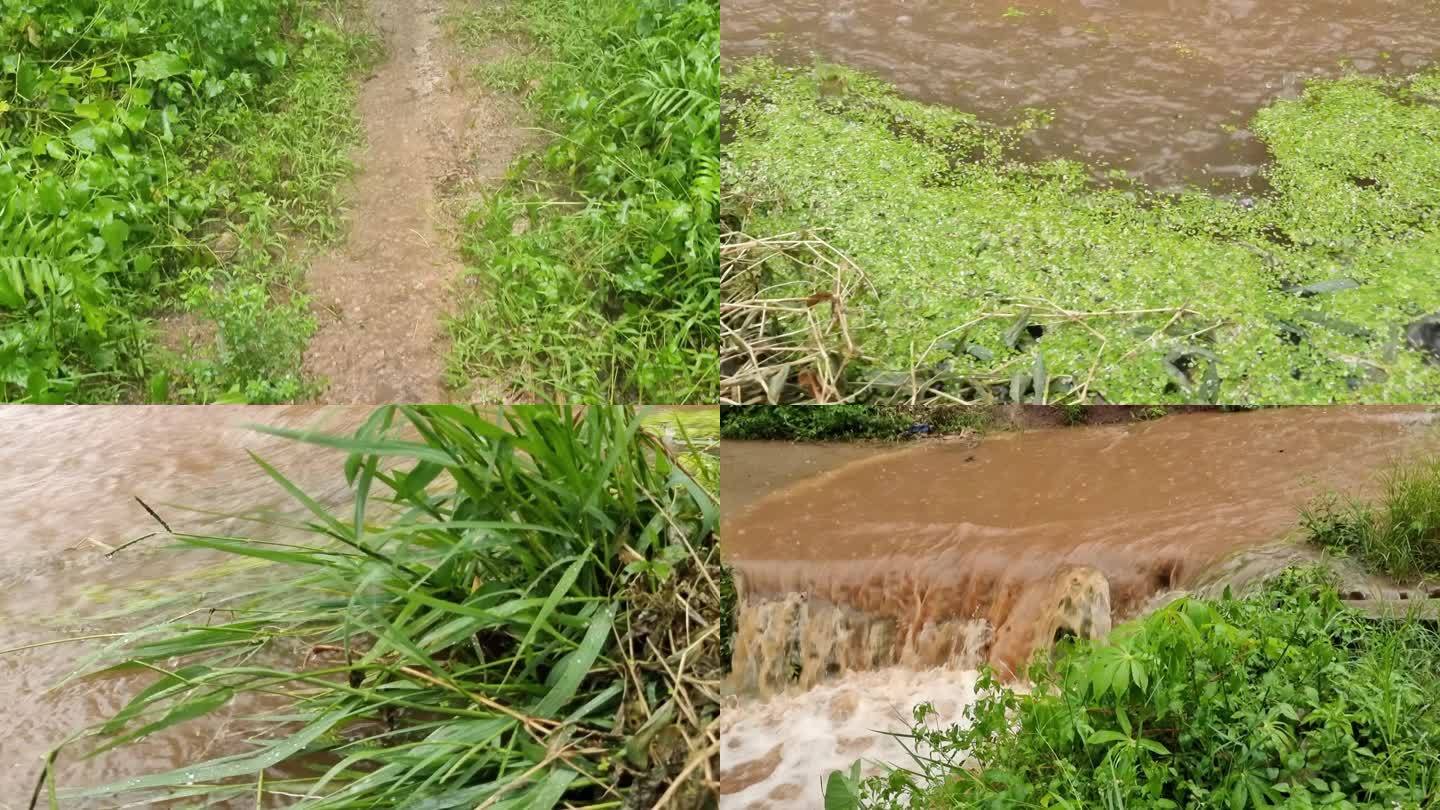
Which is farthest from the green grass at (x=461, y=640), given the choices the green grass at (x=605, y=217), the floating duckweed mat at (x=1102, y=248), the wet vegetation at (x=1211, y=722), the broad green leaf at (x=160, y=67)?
the broad green leaf at (x=160, y=67)

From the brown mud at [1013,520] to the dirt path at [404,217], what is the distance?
0.56 m

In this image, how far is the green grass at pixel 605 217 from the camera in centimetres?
175

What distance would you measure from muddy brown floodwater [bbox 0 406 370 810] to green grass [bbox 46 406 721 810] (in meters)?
0.03

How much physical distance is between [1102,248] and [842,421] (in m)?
0.56

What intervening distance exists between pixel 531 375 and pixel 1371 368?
1.30m

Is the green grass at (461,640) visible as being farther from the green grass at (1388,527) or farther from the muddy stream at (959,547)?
the green grass at (1388,527)

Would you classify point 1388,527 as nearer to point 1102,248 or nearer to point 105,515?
point 1102,248

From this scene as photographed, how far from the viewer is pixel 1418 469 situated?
5.31ft

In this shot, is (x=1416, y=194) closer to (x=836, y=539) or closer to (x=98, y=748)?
(x=836, y=539)

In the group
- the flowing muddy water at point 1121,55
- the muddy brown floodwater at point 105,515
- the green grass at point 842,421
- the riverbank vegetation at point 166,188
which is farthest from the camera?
the flowing muddy water at point 1121,55

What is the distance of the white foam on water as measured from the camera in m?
1.56

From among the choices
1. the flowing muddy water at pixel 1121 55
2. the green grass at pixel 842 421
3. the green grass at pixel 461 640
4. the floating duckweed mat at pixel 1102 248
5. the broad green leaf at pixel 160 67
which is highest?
the broad green leaf at pixel 160 67

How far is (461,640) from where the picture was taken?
4.93 feet

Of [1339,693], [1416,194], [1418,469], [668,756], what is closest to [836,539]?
[668,756]
